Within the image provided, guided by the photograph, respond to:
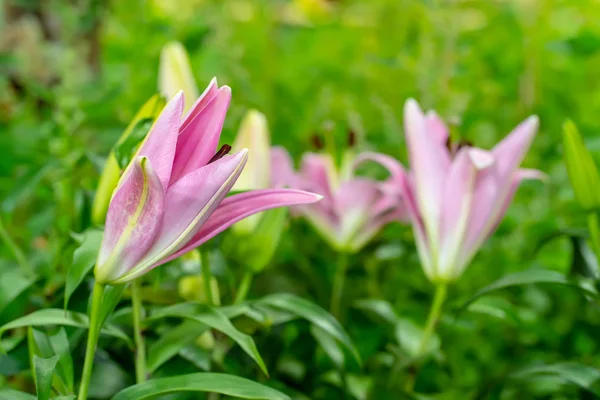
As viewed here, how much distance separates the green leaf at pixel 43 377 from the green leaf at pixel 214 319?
7 centimetres

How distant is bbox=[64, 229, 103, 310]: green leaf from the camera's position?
331mm

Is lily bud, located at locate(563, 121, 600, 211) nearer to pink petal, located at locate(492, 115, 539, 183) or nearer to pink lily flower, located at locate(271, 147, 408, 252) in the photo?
pink petal, located at locate(492, 115, 539, 183)

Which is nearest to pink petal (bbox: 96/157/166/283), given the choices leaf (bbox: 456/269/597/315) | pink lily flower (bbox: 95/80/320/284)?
pink lily flower (bbox: 95/80/320/284)

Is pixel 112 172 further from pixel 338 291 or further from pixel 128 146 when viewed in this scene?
pixel 338 291

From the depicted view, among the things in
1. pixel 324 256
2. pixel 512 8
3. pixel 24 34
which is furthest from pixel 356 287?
pixel 512 8

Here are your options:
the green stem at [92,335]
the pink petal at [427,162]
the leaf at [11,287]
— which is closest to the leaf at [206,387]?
the green stem at [92,335]

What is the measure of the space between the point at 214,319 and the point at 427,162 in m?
0.21

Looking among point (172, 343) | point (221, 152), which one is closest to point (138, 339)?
point (172, 343)

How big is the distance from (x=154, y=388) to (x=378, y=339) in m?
0.28

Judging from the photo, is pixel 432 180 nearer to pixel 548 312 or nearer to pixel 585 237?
pixel 585 237

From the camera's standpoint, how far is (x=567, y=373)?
430 mm

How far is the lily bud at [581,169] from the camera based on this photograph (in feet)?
1.35

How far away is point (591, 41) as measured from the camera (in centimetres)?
65

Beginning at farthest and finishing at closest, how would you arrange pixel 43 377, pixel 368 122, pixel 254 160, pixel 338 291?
1. pixel 368 122
2. pixel 338 291
3. pixel 254 160
4. pixel 43 377
